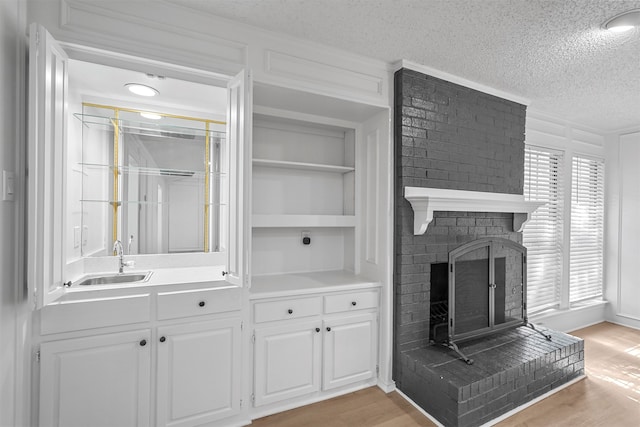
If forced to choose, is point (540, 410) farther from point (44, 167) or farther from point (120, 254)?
point (44, 167)

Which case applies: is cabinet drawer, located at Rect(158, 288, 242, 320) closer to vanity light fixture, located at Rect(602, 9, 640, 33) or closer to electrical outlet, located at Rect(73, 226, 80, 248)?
electrical outlet, located at Rect(73, 226, 80, 248)

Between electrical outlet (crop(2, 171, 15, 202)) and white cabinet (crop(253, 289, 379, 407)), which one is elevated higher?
electrical outlet (crop(2, 171, 15, 202))

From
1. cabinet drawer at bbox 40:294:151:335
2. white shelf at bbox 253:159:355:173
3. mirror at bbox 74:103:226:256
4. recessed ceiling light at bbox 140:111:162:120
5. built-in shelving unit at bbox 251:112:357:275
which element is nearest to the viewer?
cabinet drawer at bbox 40:294:151:335

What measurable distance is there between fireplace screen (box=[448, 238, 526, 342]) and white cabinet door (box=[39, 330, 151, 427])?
2.22 meters

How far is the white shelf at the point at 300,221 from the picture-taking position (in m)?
2.38

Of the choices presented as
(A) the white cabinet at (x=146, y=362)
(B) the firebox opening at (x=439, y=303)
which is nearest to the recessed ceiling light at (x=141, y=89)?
(A) the white cabinet at (x=146, y=362)

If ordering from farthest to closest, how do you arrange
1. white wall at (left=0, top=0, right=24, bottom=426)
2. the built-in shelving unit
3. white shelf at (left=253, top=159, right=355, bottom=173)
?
the built-in shelving unit → white shelf at (left=253, top=159, right=355, bottom=173) → white wall at (left=0, top=0, right=24, bottom=426)

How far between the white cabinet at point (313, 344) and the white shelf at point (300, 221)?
1.95 ft

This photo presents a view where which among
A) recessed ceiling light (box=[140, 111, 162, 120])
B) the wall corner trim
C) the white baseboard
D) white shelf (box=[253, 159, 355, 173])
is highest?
the wall corner trim

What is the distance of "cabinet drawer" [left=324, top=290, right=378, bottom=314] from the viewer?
2289mm

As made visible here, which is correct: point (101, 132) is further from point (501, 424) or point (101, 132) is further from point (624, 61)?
point (624, 61)

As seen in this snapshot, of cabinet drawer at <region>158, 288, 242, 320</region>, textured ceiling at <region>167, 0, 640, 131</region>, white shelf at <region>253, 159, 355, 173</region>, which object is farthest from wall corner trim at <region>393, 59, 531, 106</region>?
cabinet drawer at <region>158, 288, 242, 320</region>

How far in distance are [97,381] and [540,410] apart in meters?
2.94

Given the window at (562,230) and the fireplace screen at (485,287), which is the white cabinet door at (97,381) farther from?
the window at (562,230)
